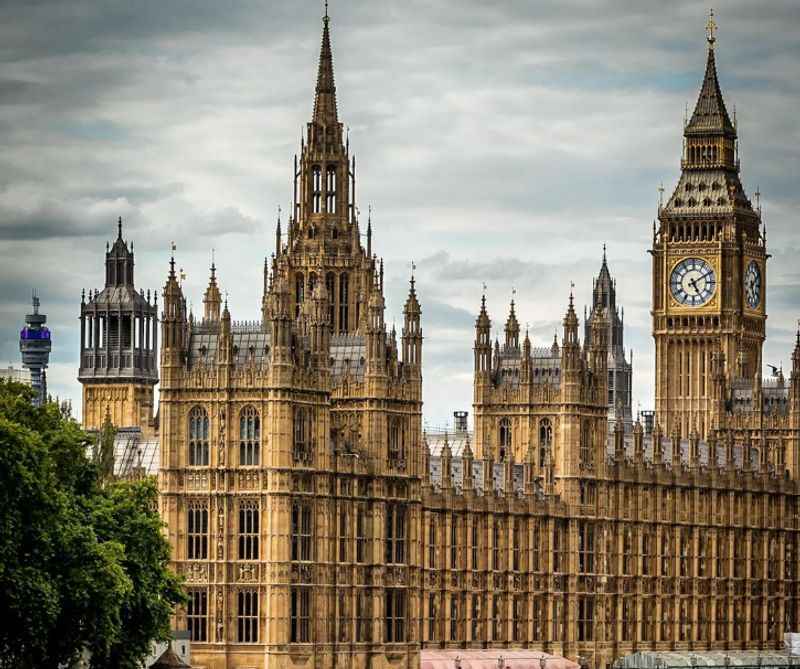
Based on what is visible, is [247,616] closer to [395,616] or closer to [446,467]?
[395,616]

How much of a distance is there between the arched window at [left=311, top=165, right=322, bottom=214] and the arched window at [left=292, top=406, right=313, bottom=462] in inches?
1213

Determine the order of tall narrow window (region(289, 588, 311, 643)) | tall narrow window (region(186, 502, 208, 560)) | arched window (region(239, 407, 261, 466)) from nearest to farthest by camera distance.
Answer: arched window (region(239, 407, 261, 466)) → tall narrow window (region(186, 502, 208, 560)) → tall narrow window (region(289, 588, 311, 643))

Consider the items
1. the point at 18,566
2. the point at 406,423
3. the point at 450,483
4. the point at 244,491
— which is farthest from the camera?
the point at 450,483

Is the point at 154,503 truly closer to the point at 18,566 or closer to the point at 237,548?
the point at 237,548

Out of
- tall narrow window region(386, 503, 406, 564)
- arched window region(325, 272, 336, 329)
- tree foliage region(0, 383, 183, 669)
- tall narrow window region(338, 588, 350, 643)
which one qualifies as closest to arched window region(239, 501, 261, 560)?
tall narrow window region(338, 588, 350, 643)

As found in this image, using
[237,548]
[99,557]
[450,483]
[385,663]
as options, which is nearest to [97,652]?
[99,557]

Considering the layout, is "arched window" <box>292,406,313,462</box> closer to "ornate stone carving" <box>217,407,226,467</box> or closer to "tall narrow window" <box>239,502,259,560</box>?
"tall narrow window" <box>239,502,259,560</box>

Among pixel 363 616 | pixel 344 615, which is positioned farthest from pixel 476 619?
pixel 344 615

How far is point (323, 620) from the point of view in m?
170

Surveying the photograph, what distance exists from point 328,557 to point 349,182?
109 feet

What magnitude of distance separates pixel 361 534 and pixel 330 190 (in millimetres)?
29900

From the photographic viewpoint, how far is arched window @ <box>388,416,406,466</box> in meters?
177

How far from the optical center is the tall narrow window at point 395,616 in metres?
176

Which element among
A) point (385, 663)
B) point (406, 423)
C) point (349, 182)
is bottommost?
point (385, 663)
